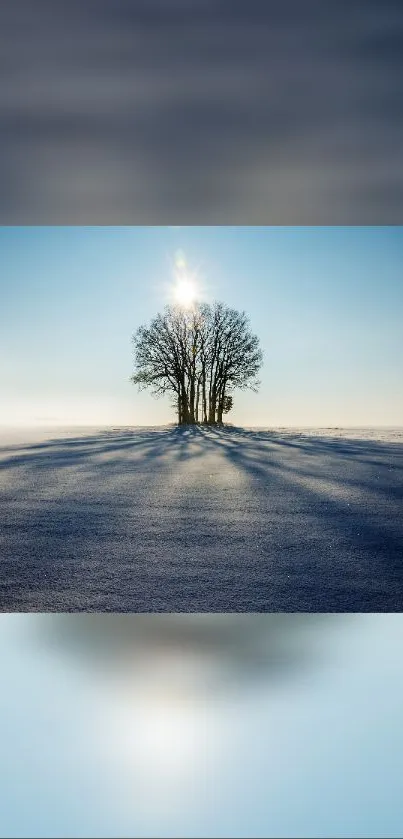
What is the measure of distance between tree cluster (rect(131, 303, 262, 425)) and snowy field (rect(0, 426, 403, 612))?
1.15ft

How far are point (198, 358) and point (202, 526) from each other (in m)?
3.16

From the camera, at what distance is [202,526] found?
433 centimetres

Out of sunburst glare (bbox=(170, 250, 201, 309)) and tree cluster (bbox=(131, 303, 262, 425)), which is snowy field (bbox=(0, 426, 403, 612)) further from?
sunburst glare (bbox=(170, 250, 201, 309))

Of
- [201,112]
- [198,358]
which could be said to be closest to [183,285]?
[198,358]

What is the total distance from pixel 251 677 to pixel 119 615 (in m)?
1.10

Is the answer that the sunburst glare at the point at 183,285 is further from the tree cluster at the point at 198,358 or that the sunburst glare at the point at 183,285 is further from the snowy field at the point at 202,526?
the snowy field at the point at 202,526

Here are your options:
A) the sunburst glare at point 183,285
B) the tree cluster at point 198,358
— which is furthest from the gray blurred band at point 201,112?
the tree cluster at point 198,358

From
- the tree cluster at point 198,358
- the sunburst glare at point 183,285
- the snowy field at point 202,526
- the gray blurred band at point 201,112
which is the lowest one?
the snowy field at point 202,526

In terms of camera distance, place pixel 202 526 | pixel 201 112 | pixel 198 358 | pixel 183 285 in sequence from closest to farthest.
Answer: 1. pixel 201 112
2. pixel 202 526
3. pixel 183 285
4. pixel 198 358

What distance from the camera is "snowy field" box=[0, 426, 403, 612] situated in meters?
3.32

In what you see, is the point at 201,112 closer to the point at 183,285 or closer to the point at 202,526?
the point at 202,526

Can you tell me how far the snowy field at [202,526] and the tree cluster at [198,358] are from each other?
350mm

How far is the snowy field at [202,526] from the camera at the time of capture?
3.32 meters

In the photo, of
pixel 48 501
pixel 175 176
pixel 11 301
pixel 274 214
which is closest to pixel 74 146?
pixel 175 176
